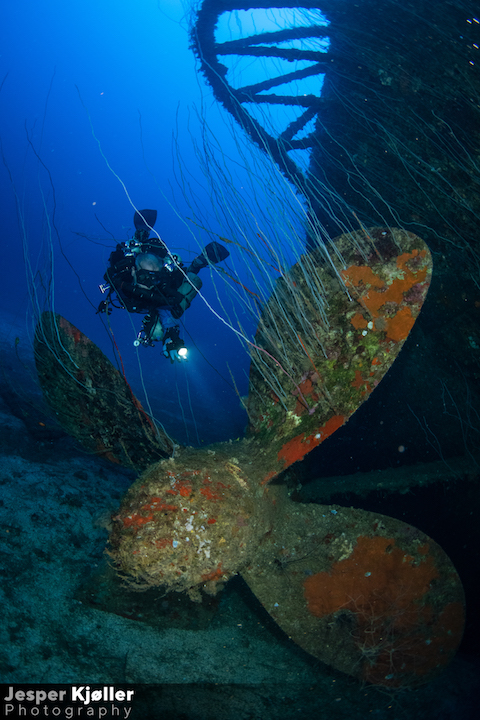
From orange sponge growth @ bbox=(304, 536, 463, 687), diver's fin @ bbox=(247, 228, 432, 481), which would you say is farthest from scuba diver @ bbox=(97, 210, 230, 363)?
orange sponge growth @ bbox=(304, 536, 463, 687)

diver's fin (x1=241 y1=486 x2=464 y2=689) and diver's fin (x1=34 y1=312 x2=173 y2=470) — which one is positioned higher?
diver's fin (x1=34 y1=312 x2=173 y2=470)

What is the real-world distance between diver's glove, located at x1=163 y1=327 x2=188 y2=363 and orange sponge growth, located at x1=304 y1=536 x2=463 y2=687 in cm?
333

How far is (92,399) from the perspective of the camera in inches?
120

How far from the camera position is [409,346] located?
4.33 metres

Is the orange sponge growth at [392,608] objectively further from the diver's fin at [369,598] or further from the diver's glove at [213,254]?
the diver's glove at [213,254]

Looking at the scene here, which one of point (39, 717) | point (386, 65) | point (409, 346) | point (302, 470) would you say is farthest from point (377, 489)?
point (386, 65)

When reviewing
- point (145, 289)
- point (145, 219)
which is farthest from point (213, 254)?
point (145, 219)

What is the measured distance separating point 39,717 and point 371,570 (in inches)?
94.5

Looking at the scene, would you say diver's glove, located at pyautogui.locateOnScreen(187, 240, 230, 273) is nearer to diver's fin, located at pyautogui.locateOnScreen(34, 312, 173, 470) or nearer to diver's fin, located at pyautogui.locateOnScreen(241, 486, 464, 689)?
diver's fin, located at pyautogui.locateOnScreen(34, 312, 173, 470)

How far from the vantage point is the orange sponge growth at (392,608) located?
241cm

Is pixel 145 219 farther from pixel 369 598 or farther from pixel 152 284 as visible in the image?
pixel 369 598

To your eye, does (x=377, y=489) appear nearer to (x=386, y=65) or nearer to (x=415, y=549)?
(x=415, y=549)

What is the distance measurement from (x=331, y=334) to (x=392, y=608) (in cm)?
215

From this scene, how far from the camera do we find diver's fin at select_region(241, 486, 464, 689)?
2.42m
